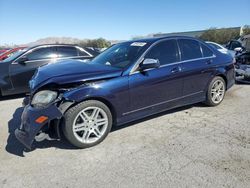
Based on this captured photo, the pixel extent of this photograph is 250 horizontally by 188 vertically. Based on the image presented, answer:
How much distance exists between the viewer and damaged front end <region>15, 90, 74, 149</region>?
3373 millimetres

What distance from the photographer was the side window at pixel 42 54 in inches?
282

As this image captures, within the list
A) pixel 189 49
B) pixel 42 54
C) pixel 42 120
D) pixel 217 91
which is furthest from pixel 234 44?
pixel 42 120

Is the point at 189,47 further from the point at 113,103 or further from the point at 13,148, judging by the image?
the point at 13,148

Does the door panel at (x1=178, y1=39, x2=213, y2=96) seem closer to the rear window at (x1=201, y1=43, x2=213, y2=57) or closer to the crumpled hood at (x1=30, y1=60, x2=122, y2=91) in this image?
the rear window at (x1=201, y1=43, x2=213, y2=57)

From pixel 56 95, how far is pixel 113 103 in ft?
2.86

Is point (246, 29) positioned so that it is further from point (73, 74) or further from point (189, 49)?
point (73, 74)

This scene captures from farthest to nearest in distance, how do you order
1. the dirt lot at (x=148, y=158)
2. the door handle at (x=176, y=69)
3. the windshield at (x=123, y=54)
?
the door handle at (x=176, y=69) < the windshield at (x=123, y=54) < the dirt lot at (x=148, y=158)

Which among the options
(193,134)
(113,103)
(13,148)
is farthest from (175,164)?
(13,148)

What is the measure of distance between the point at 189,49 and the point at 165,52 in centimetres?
69

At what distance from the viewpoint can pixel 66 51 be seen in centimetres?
766

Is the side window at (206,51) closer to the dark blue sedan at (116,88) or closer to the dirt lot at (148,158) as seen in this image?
the dark blue sedan at (116,88)

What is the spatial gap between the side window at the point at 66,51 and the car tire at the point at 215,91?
4.36 metres

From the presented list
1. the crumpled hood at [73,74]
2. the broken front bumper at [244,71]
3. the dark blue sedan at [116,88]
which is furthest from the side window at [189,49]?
the broken front bumper at [244,71]

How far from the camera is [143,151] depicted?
3535 millimetres
